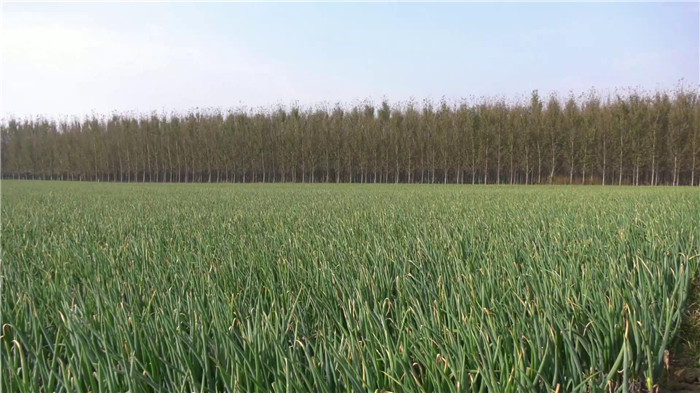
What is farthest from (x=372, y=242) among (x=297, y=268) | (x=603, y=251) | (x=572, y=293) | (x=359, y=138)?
(x=359, y=138)

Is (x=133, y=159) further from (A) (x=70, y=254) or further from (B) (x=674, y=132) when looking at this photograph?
(A) (x=70, y=254)

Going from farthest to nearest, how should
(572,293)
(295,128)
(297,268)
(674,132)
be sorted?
(295,128) < (674,132) < (297,268) < (572,293)

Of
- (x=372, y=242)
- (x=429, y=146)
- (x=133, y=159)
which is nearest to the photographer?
(x=372, y=242)

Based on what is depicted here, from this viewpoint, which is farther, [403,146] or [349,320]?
[403,146]

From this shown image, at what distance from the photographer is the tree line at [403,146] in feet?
114

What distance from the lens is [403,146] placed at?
4128 cm

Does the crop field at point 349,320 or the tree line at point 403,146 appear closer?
the crop field at point 349,320

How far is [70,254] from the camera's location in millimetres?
3395

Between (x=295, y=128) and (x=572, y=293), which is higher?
(x=295, y=128)

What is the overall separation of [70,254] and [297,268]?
1.68 metres

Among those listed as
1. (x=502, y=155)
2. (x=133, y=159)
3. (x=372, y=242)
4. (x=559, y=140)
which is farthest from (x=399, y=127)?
(x=372, y=242)

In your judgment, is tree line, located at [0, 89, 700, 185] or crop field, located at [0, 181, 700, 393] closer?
crop field, located at [0, 181, 700, 393]

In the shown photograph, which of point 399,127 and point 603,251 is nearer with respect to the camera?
point 603,251

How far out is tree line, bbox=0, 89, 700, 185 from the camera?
34656mm
